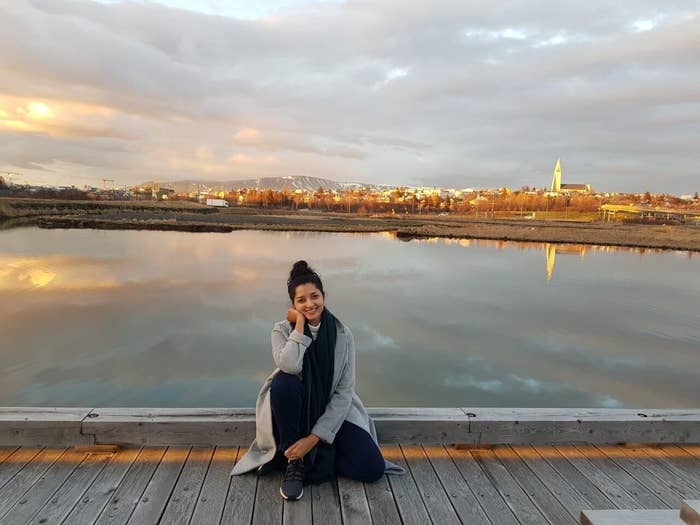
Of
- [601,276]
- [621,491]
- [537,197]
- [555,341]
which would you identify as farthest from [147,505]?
[537,197]

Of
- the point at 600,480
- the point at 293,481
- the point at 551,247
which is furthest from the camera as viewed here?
the point at 551,247

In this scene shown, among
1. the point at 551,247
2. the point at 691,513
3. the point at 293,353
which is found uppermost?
the point at 293,353

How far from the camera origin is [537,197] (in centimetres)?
9675

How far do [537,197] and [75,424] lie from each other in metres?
104

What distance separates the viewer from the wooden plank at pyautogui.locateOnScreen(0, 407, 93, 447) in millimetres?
2559

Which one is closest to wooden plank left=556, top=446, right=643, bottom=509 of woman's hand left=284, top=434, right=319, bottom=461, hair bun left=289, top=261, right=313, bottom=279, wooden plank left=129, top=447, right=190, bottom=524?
woman's hand left=284, top=434, right=319, bottom=461

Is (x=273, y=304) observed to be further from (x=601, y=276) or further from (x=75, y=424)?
(x=601, y=276)

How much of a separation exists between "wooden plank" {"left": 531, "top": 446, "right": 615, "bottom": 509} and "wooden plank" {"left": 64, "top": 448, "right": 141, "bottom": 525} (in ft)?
7.92

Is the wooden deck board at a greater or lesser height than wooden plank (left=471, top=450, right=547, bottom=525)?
greater

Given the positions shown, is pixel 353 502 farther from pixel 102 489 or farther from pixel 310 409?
pixel 102 489

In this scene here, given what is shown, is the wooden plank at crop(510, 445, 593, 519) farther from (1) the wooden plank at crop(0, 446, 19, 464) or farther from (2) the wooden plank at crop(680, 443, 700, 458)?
(1) the wooden plank at crop(0, 446, 19, 464)

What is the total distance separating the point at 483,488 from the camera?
2465 millimetres

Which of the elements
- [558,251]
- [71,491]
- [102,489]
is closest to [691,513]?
[102,489]

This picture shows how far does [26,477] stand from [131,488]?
1.86 feet
